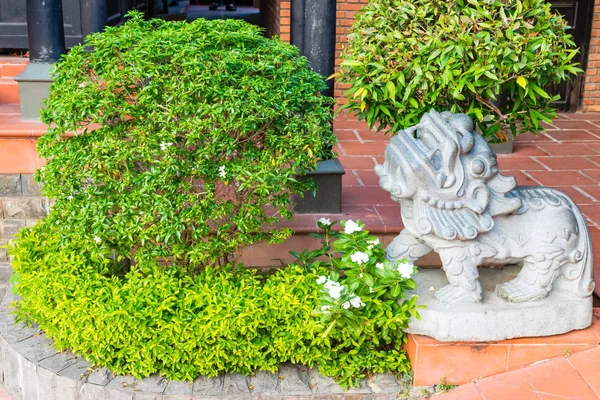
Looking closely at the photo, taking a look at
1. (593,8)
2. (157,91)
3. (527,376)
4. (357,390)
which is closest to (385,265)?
(357,390)

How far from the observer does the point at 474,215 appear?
12.1 feet

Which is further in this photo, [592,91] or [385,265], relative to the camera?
[592,91]

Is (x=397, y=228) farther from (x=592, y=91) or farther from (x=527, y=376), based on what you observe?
(x=592, y=91)

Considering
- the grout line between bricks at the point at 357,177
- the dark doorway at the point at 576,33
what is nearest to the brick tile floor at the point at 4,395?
the grout line between bricks at the point at 357,177

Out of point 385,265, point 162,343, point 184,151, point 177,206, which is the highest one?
point 184,151

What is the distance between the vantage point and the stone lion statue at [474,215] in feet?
12.0

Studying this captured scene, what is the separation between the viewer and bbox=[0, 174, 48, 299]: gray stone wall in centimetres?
549

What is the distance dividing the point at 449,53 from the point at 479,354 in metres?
1.53

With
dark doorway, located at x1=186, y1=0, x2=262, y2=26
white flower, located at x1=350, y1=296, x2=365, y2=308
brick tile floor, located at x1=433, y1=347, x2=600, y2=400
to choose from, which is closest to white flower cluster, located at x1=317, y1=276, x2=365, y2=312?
white flower, located at x1=350, y1=296, x2=365, y2=308

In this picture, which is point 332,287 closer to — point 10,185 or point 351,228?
point 351,228

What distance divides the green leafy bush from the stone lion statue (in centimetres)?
27

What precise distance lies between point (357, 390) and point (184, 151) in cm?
149

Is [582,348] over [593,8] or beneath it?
beneath

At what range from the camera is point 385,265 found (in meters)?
3.78
